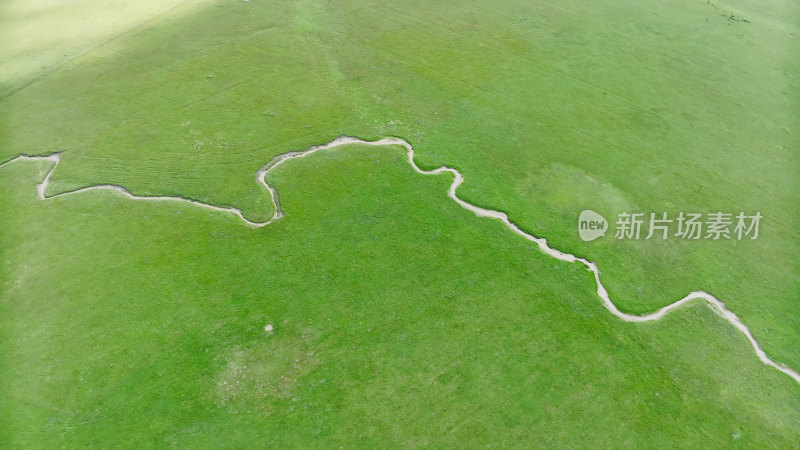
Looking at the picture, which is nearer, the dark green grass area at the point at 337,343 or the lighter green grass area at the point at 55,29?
the dark green grass area at the point at 337,343

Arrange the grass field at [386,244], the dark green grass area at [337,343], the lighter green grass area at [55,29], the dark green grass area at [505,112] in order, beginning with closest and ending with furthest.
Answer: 1. the dark green grass area at [337,343]
2. the grass field at [386,244]
3. the dark green grass area at [505,112]
4. the lighter green grass area at [55,29]

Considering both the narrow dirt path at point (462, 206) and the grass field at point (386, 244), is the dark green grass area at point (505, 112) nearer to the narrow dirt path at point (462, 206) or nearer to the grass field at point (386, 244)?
the grass field at point (386, 244)

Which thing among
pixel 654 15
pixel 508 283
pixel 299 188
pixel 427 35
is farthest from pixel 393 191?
pixel 654 15

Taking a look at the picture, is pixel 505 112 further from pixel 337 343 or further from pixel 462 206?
pixel 337 343

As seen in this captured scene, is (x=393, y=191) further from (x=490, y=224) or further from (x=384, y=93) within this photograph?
(x=384, y=93)

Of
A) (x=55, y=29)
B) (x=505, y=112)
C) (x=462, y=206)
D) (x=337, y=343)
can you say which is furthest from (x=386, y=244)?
(x=55, y=29)

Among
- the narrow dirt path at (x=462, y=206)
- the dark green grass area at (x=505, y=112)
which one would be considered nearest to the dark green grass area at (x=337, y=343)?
the narrow dirt path at (x=462, y=206)

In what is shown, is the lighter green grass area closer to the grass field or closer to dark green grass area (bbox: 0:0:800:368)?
the grass field
